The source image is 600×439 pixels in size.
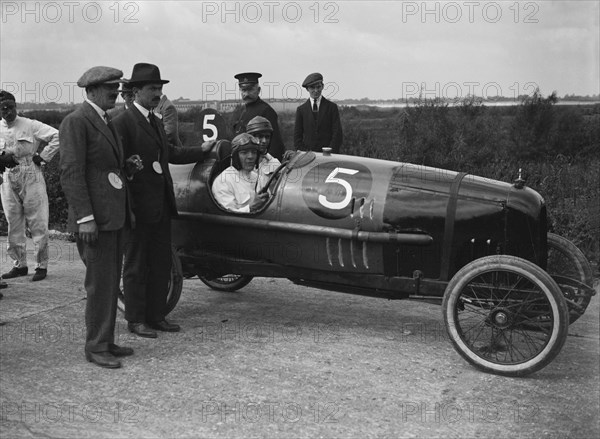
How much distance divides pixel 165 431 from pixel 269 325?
7.32 feet

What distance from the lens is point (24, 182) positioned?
7.76 meters

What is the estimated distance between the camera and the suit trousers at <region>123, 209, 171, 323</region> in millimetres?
5742

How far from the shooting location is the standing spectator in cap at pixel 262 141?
640 cm

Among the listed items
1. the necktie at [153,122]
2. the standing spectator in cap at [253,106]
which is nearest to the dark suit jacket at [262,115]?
the standing spectator in cap at [253,106]

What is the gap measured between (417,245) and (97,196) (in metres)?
2.38

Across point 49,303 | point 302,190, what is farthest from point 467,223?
point 49,303

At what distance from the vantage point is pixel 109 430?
4.09m

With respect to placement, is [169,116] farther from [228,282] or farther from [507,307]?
[507,307]

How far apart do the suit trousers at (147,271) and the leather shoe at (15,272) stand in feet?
8.39

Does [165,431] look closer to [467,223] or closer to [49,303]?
[467,223]

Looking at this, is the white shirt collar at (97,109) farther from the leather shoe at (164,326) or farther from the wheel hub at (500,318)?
the wheel hub at (500,318)

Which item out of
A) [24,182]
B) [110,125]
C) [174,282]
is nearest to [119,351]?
[174,282]

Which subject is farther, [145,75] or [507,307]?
[145,75]

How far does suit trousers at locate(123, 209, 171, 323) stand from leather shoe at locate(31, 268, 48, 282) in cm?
227
